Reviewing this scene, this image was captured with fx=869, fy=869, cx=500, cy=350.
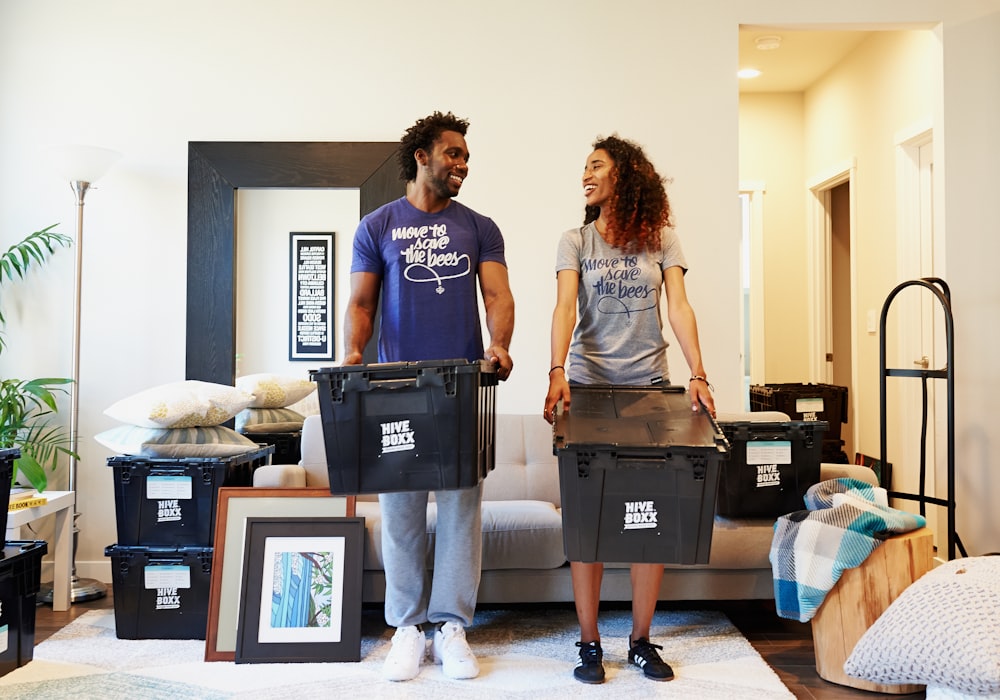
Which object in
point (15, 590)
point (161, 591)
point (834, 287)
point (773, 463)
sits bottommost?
point (161, 591)

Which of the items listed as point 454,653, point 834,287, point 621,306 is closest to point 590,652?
point 454,653

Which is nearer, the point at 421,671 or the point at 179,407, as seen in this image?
the point at 421,671

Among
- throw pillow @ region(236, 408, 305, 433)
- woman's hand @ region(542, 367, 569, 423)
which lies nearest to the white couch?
throw pillow @ region(236, 408, 305, 433)

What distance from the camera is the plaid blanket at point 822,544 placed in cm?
250

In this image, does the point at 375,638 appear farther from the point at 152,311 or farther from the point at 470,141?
the point at 470,141

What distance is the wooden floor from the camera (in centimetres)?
252

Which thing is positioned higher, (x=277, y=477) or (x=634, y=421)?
(x=634, y=421)

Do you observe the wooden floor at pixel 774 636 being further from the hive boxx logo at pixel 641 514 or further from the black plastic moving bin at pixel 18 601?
the hive boxx logo at pixel 641 514

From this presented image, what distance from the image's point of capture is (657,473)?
214 centimetres

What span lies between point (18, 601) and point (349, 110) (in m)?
2.38

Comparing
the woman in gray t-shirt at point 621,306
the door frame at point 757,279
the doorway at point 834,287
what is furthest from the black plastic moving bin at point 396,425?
the door frame at point 757,279

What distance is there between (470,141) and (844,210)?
3.55 metres

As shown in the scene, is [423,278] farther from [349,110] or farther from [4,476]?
[349,110]

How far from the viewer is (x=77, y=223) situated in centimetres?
376
